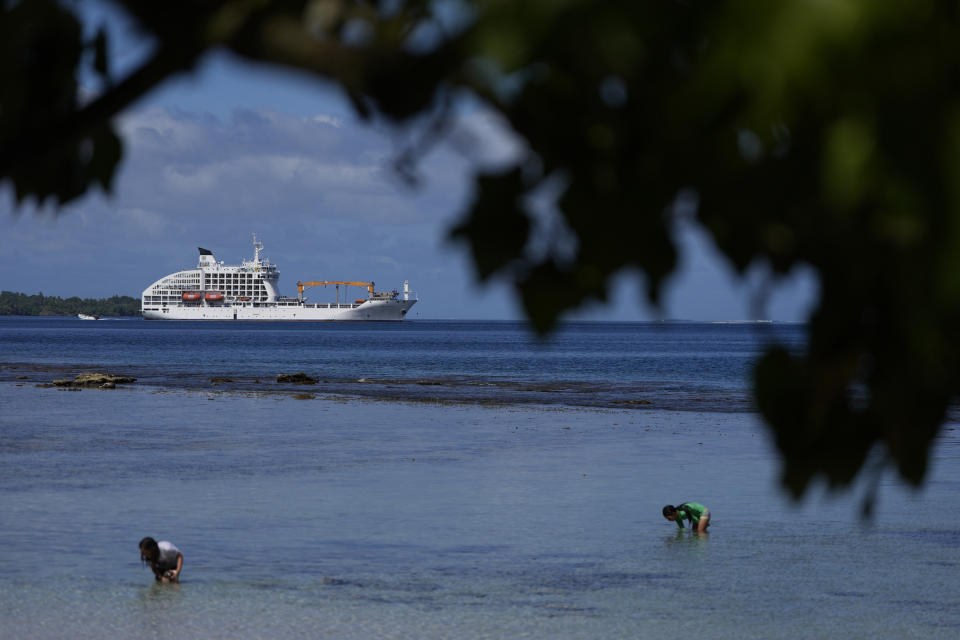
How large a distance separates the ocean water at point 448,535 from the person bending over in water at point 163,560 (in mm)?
198

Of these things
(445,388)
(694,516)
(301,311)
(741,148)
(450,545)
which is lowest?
(450,545)

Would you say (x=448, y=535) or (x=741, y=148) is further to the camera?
(x=448, y=535)

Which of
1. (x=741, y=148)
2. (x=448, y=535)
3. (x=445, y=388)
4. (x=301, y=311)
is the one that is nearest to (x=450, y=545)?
(x=448, y=535)

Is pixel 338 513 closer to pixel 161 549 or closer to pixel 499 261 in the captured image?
pixel 161 549

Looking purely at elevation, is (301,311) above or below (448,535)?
above

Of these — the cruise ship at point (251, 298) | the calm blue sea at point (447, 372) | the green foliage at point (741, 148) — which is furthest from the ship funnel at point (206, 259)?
the green foliage at point (741, 148)

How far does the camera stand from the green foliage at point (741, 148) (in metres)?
0.84

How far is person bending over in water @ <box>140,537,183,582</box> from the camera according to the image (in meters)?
11.8

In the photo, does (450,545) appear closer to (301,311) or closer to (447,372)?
(447,372)

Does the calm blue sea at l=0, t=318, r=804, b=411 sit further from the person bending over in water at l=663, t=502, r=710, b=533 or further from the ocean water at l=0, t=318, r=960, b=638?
the person bending over in water at l=663, t=502, r=710, b=533

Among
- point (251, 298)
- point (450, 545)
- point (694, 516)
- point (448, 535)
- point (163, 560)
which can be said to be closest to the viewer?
point (163, 560)

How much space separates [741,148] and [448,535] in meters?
14.0

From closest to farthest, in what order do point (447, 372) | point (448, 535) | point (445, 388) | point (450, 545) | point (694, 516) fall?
point (450, 545) < point (448, 535) < point (694, 516) < point (445, 388) < point (447, 372)

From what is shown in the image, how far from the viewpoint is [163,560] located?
1183 centimetres
